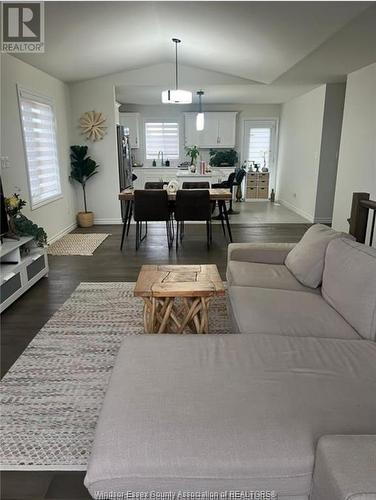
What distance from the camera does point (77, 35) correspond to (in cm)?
385

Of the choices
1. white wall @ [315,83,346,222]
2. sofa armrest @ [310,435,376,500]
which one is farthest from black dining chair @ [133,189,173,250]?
sofa armrest @ [310,435,376,500]

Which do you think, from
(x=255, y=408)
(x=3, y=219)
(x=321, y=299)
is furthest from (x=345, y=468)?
(x=3, y=219)

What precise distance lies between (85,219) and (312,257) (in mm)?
4654

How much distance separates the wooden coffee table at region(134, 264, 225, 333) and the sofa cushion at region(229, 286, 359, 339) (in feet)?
0.64

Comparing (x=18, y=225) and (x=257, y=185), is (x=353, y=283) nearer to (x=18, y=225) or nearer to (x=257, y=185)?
(x=18, y=225)

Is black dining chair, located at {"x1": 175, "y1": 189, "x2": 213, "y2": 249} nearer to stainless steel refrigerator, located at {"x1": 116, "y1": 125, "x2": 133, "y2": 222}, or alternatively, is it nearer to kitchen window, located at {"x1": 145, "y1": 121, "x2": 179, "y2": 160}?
stainless steel refrigerator, located at {"x1": 116, "y1": 125, "x2": 133, "y2": 222}

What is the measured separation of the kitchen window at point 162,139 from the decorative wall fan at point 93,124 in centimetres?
316

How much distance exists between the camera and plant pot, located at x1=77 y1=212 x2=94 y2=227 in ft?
20.2

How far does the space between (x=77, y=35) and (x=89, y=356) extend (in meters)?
3.46

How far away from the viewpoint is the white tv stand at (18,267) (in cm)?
292

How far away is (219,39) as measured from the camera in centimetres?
409

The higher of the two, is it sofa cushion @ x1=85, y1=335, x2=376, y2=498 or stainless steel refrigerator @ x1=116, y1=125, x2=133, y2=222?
stainless steel refrigerator @ x1=116, y1=125, x2=133, y2=222

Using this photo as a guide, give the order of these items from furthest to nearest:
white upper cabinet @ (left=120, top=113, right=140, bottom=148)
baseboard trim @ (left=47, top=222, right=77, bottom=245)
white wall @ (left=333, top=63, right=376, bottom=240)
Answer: white upper cabinet @ (left=120, top=113, right=140, bottom=148) < baseboard trim @ (left=47, top=222, right=77, bottom=245) < white wall @ (left=333, top=63, right=376, bottom=240)

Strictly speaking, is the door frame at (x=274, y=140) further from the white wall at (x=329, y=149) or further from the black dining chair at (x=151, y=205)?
the black dining chair at (x=151, y=205)
